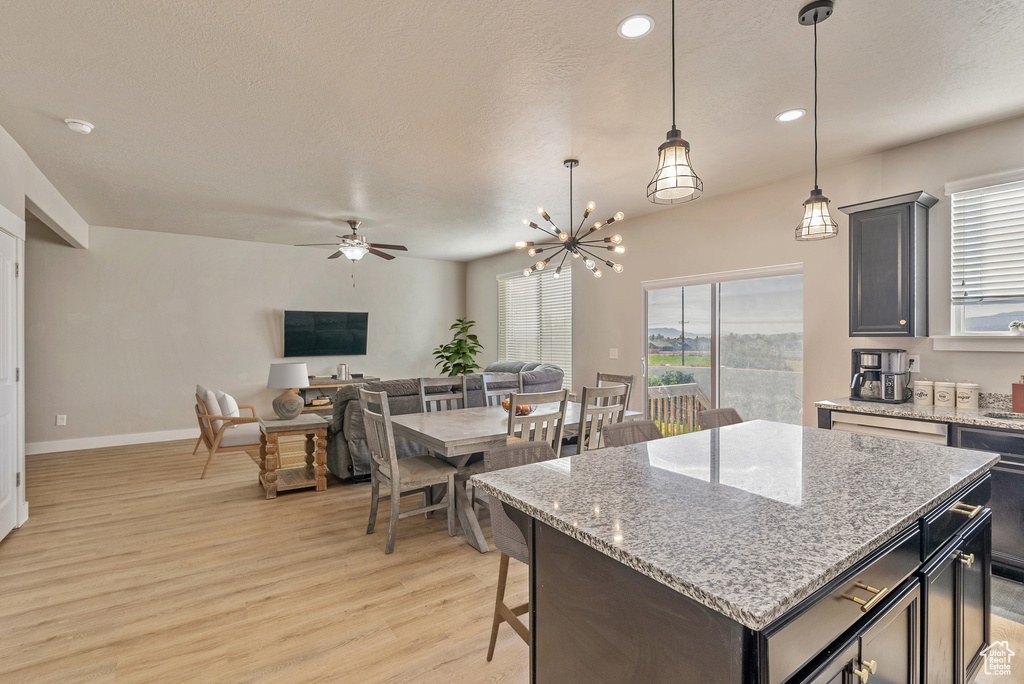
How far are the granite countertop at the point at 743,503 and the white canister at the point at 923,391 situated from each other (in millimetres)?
1638

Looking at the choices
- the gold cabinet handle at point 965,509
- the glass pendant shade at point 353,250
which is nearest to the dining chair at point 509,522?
the gold cabinet handle at point 965,509

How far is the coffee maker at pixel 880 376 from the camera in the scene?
3.26 meters

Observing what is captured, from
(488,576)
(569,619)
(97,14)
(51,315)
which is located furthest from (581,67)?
(51,315)

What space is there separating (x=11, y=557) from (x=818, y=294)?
5.90 meters

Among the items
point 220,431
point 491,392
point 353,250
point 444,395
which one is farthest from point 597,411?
point 220,431

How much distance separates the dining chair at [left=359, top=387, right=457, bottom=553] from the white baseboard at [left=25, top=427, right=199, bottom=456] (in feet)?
14.9

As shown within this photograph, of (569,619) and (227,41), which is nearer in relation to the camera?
(569,619)

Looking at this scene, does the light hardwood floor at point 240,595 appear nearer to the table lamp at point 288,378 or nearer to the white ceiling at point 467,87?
the table lamp at point 288,378

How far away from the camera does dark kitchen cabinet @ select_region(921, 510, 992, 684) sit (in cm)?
139

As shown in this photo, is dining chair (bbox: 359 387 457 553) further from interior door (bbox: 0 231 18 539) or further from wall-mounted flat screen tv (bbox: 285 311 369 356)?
A: wall-mounted flat screen tv (bbox: 285 311 369 356)

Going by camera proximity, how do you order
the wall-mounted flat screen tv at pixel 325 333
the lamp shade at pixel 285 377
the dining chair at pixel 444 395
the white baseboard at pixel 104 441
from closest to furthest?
the dining chair at pixel 444 395 → the lamp shade at pixel 285 377 → the white baseboard at pixel 104 441 → the wall-mounted flat screen tv at pixel 325 333

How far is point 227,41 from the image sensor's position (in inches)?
88.3

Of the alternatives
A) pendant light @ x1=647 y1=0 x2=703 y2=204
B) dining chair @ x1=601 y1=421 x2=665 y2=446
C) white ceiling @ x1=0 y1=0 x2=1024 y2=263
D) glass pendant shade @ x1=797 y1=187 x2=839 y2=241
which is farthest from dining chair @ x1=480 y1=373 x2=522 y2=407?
pendant light @ x1=647 y1=0 x2=703 y2=204

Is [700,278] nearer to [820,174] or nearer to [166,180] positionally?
[820,174]
